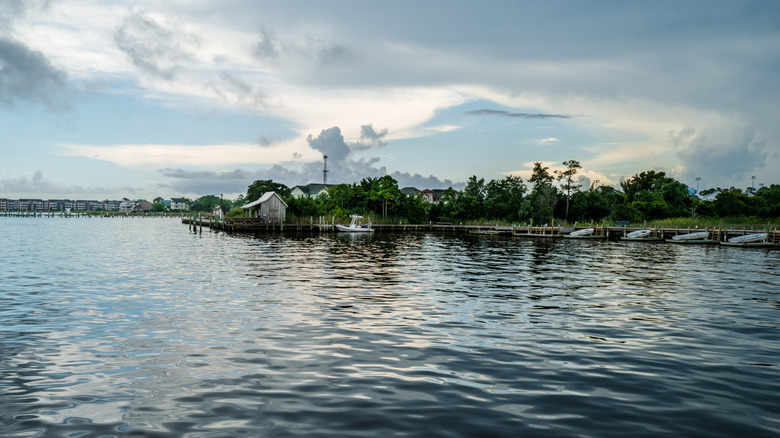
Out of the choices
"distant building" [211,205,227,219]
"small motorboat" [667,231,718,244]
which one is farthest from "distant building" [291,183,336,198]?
"small motorboat" [667,231,718,244]

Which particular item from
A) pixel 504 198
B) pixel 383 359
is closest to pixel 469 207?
pixel 504 198

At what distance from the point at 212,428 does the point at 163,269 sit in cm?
2258

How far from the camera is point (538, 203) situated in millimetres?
90062

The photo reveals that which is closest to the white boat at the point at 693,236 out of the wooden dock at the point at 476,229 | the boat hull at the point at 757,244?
the wooden dock at the point at 476,229

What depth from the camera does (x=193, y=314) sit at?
1485cm

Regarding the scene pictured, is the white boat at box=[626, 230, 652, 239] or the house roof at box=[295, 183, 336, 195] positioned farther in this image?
the house roof at box=[295, 183, 336, 195]

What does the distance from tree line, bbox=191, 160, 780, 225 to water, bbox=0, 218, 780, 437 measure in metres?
66.7

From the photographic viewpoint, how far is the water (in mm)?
7219

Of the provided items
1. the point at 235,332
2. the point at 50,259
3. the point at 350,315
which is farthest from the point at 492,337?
the point at 50,259

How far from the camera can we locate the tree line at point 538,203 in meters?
85.6

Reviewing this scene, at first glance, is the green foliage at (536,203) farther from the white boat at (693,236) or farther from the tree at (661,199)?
the white boat at (693,236)

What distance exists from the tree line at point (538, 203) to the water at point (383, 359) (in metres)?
66.7

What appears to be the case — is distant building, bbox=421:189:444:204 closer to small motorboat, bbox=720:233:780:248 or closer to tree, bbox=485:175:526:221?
tree, bbox=485:175:526:221

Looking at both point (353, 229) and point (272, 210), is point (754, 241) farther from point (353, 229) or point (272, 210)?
point (272, 210)
